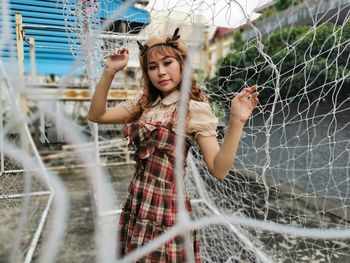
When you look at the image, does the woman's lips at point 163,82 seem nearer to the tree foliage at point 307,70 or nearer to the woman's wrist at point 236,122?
the woman's wrist at point 236,122

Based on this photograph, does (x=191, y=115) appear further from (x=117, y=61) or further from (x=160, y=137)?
(x=117, y=61)

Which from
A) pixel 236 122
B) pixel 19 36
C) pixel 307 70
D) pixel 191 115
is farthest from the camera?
pixel 307 70

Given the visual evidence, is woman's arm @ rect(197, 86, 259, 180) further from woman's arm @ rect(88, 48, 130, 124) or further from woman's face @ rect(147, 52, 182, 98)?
woman's arm @ rect(88, 48, 130, 124)

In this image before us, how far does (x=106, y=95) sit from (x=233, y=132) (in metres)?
0.30

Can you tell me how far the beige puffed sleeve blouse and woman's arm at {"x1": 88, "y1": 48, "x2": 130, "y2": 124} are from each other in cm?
6

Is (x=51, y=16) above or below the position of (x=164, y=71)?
above

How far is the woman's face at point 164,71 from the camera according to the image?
0.65 meters

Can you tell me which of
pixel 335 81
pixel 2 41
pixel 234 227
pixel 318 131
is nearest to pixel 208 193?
pixel 234 227

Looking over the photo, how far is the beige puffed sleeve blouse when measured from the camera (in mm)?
626

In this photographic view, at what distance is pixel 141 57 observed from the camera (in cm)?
69

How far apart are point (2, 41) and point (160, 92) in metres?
0.41

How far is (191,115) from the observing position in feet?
2.11

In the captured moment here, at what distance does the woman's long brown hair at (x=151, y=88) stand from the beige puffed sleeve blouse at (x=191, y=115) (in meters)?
0.02

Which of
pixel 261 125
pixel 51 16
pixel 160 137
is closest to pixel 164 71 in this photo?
pixel 160 137
